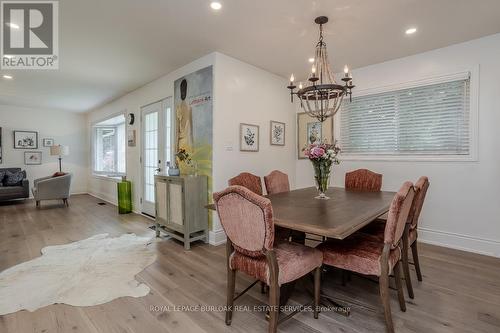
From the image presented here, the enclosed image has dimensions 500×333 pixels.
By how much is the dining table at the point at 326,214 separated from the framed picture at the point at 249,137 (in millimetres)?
1371

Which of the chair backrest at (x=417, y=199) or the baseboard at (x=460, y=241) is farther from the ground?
the chair backrest at (x=417, y=199)

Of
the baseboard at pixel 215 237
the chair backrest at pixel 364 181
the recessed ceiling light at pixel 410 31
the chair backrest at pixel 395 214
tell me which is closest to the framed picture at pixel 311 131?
the chair backrest at pixel 364 181

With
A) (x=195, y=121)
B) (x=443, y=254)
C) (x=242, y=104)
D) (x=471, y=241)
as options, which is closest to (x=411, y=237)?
(x=443, y=254)

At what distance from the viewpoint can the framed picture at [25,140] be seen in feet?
21.9

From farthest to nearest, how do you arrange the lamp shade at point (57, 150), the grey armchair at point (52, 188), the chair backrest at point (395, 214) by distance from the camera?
1. the lamp shade at point (57, 150)
2. the grey armchair at point (52, 188)
3. the chair backrest at point (395, 214)

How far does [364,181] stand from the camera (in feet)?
10.5

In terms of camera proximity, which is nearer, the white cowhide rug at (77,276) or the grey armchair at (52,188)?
the white cowhide rug at (77,276)

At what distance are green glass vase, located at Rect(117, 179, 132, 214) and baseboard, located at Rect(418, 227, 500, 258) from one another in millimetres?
5276

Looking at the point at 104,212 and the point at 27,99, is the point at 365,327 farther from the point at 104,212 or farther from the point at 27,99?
the point at 27,99

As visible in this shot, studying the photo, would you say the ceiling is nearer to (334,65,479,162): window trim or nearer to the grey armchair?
(334,65,479,162): window trim

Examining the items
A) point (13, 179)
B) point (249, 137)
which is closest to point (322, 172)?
point (249, 137)

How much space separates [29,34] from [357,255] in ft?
13.3

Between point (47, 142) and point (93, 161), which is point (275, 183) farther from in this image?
point (47, 142)

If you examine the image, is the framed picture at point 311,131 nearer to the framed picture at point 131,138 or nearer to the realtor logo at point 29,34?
the framed picture at point 131,138
